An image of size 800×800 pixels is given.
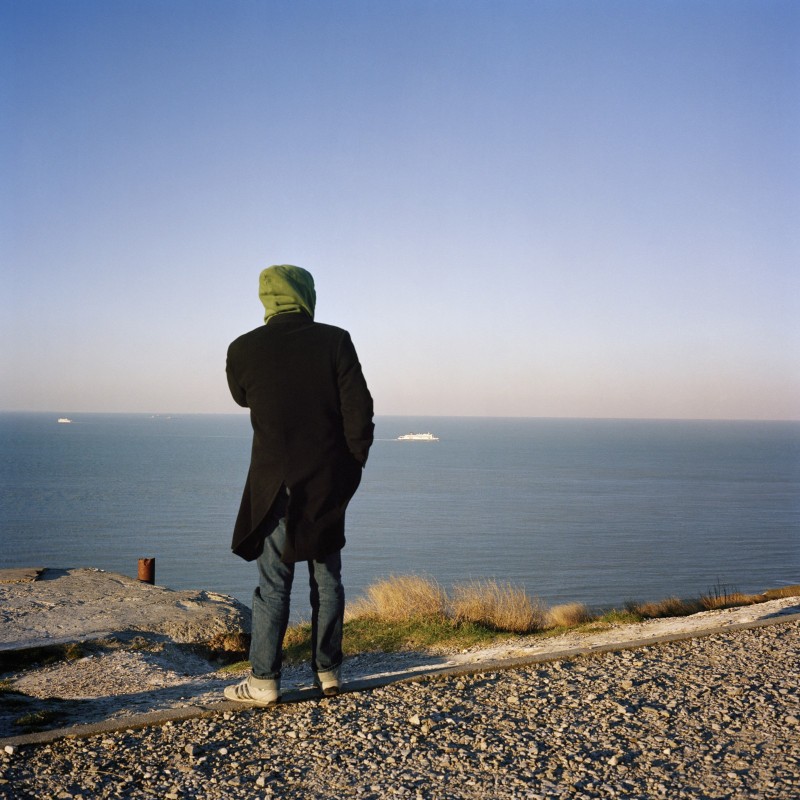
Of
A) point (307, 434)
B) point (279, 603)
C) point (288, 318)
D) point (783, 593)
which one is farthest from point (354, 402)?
point (783, 593)

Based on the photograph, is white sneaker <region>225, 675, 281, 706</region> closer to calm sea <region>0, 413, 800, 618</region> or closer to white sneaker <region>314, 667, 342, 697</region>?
white sneaker <region>314, 667, 342, 697</region>

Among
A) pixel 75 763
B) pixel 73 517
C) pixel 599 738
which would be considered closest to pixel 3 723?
pixel 75 763

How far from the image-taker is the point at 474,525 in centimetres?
5247

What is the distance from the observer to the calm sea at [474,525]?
113 ft

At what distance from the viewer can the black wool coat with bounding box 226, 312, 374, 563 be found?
4.21 metres

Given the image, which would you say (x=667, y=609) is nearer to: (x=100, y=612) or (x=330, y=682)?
(x=330, y=682)

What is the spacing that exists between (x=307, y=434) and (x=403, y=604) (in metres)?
5.92

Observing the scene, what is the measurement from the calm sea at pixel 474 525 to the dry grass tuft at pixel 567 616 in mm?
13961

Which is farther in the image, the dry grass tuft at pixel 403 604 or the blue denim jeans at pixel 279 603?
the dry grass tuft at pixel 403 604

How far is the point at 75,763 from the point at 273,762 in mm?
855

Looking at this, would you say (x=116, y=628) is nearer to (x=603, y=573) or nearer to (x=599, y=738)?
(x=599, y=738)

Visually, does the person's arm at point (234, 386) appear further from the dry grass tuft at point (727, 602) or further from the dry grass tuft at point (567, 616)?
the dry grass tuft at point (727, 602)

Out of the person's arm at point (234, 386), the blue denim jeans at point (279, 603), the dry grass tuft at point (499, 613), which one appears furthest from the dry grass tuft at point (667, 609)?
the person's arm at point (234, 386)

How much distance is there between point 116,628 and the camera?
9336mm
